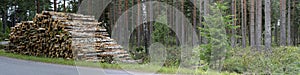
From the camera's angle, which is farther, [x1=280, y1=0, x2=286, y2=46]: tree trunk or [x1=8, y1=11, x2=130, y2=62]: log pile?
[x1=280, y1=0, x2=286, y2=46]: tree trunk

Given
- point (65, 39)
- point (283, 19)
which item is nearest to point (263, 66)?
point (65, 39)

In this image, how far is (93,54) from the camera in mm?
12359

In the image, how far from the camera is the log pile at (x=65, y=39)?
12453 millimetres

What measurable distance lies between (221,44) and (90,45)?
5477 mm

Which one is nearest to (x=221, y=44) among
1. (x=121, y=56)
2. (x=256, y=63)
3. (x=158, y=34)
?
(x=256, y=63)

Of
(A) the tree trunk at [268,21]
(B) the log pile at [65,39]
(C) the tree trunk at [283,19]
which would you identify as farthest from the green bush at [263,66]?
(C) the tree trunk at [283,19]

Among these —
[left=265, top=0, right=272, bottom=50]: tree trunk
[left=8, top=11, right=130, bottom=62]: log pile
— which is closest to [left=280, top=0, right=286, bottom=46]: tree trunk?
[left=265, top=0, right=272, bottom=50]: tree trunk

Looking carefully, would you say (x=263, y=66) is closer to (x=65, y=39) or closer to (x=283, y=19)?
(x=65, y=39)

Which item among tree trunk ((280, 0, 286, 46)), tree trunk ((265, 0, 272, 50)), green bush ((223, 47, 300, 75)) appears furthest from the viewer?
tree trunk ((280, 0, 286, 46))

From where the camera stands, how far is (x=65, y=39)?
12.7m

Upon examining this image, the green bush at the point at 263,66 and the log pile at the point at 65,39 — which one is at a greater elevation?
the log pile at the point at 65,39

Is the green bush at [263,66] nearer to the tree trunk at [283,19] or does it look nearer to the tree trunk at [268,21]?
the tree trunk at [268,21]

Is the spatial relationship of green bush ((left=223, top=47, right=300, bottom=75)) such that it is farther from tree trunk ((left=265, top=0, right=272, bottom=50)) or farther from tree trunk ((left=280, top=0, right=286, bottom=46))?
tree trunk ((left=280, top=0, right=286, bottom=46))

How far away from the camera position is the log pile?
40.9 ft
